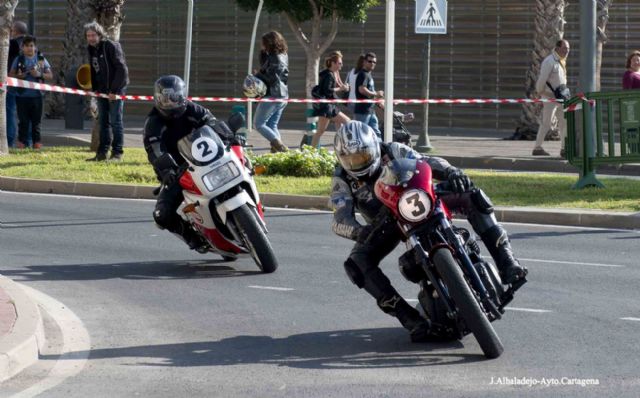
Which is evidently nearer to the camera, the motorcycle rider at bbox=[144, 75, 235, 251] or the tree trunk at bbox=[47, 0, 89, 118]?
the motorcycle rider at bbox=[144, 75, 235, 251]

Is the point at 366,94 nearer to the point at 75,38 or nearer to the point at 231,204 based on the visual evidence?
the point at 75,38

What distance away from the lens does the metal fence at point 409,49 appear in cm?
2792

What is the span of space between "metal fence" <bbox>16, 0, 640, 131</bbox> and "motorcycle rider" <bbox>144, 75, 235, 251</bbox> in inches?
650

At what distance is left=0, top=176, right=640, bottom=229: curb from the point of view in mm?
14594

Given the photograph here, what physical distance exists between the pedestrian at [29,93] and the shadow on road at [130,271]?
33.3ft

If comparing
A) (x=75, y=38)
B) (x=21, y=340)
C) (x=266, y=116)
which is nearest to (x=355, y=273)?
(x=21, y=340)

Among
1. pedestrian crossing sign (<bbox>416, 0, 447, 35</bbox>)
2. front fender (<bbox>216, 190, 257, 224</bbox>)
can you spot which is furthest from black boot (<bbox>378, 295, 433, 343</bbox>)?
pedestrian crossing sign (<bbox>416, 0, 447, 35</bbox>)

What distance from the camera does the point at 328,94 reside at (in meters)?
21.1

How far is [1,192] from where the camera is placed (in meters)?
17.4

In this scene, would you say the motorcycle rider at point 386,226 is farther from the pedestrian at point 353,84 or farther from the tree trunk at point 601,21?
the tree trunk at point 601,21

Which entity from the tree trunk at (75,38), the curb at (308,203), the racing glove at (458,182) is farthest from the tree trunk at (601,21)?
the racing glove at (458,182)

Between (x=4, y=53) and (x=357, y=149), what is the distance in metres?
13.1

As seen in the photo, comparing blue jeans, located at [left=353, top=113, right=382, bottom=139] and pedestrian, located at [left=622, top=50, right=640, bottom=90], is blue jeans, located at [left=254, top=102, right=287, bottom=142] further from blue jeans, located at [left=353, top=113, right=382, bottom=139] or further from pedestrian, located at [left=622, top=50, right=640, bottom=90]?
pedestrian, located at [left=622, top=50, right=640, bottom=90]

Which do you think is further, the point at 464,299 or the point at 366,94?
the point at 366,94
